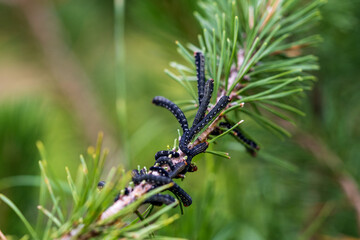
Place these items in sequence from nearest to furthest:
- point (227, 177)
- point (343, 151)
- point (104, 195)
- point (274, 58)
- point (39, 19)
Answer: point (104, 195) → point (274, 58) → point (343, 151) → point (227, 177) → point (39, 19)

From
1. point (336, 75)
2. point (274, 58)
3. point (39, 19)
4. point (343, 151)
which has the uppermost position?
point (39, 19)

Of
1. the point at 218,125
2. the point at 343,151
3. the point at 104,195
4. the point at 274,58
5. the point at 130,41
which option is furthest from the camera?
the point at 130,41

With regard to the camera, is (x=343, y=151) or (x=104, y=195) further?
(x=343, y=151)

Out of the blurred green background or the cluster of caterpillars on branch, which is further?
the blurred green background

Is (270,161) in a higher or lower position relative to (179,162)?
lower

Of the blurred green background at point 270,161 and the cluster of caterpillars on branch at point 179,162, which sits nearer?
the cluster of caterpillars on branch at point 179,162

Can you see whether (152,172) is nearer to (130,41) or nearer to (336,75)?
(336,75)

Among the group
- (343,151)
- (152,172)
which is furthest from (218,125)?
(343,151)

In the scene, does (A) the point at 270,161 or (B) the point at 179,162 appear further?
(A) the point at 270,161

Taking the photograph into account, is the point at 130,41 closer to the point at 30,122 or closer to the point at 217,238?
the point at 30,122

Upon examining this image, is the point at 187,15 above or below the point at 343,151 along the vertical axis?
above
